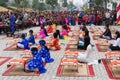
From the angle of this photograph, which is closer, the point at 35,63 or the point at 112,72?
the point at 35,63

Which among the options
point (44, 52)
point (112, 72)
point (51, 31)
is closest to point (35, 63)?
point (44, 52)

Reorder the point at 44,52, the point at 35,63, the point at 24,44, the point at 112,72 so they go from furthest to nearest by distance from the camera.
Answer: the point at 24,44
the point at 44,52
the point at 112,72
the point at 35,63

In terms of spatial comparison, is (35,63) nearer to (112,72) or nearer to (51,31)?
(112,72)

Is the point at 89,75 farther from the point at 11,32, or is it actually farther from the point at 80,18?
the point at 80,18

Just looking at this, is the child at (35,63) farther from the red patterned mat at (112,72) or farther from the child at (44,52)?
the red patterned mat at (112,72)

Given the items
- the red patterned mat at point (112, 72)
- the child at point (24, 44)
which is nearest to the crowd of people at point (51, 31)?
the child at point (24, 44)

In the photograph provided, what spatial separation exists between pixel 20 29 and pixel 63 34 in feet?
27.4

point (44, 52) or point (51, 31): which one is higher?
point (44, 52)

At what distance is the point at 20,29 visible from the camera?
1193 inches

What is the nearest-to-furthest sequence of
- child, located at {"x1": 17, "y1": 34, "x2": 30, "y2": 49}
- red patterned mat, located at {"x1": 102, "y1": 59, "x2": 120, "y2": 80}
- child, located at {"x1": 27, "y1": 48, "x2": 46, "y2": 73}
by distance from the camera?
red patterned mat, located at {"x1": 102, "y1": 59, "x2": 120, "y2": 80} < child, located at {"x1": 27, "y1": 48, "x2": 46, "y2": 73} < child, located at {"x1": 17, "y1": 34, "x2": 30, "y2": 49}

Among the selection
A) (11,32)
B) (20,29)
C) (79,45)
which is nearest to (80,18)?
(20,29)

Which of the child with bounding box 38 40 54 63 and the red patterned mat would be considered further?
the child with bounding box 38 40 54 63

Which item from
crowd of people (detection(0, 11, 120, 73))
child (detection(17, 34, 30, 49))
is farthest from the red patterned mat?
child (detection(17, 34, 30, 49))

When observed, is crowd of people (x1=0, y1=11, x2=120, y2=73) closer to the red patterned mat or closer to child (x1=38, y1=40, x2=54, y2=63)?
child (x1=38, y1=40, x2=54, y2=63)
